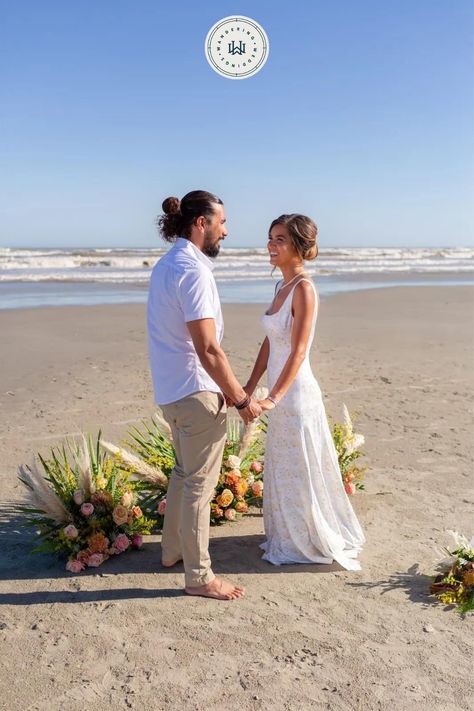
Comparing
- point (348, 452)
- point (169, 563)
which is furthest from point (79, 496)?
point (348, 452)

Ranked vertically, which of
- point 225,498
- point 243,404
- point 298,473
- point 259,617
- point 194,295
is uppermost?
point 194,295

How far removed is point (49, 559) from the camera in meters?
4.35

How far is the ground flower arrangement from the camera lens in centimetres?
427

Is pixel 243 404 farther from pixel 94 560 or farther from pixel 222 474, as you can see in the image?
pixel 94 560

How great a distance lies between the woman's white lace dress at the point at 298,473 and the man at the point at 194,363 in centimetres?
45

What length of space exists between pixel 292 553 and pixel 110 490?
4.01 ft

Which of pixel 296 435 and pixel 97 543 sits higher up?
pixel 296 435

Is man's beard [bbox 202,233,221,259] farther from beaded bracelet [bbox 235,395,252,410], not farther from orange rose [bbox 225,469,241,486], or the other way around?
orange rose [bbox 225,469,241,486]

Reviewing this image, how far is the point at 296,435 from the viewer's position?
4176 mm

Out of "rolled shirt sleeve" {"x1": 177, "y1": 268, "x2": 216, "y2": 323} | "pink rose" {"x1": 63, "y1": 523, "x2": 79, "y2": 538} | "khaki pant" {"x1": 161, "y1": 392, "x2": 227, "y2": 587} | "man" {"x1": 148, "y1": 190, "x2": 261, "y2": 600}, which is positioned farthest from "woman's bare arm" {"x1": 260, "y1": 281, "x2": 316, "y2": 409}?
"pink rose" {"x1": 63, "y1": 523, "x2": 79, "y2": 538}

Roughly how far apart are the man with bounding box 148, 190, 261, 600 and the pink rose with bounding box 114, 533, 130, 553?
2.03 ft

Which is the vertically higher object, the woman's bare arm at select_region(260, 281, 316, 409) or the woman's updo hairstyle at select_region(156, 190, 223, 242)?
the woman's updo hairstyle at select_region(156, 190, 223, 242)

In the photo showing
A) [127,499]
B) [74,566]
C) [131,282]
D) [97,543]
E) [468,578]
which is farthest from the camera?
[131,282]

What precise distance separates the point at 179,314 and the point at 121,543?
1615mm
